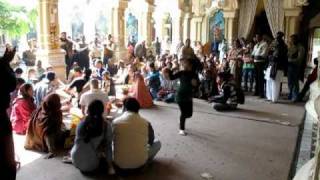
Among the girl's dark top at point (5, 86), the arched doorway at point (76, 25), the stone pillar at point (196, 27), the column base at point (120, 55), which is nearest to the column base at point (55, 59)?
Answer: the column base at point (120, 55)

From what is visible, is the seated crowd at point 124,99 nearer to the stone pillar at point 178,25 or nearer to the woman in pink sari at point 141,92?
the woman in pink sari at point 141,92

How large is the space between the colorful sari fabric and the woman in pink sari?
2.93 meters

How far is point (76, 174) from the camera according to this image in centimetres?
430

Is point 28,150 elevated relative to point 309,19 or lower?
lower

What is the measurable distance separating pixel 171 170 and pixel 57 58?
20.9ft

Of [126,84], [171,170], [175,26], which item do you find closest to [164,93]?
[126,84]

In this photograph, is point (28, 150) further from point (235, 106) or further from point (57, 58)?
point (57, 58)

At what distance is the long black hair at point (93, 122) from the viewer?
4.12 metres

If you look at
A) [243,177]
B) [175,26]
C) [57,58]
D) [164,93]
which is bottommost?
[243,177]

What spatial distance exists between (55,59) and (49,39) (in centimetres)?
53

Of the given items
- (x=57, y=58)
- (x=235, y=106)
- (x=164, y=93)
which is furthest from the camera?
(x=57, y=58)

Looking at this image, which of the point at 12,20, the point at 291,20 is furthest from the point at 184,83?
the point at 12,20

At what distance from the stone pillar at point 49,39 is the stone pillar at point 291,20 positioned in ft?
29.8

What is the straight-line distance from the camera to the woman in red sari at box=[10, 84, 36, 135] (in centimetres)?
569
